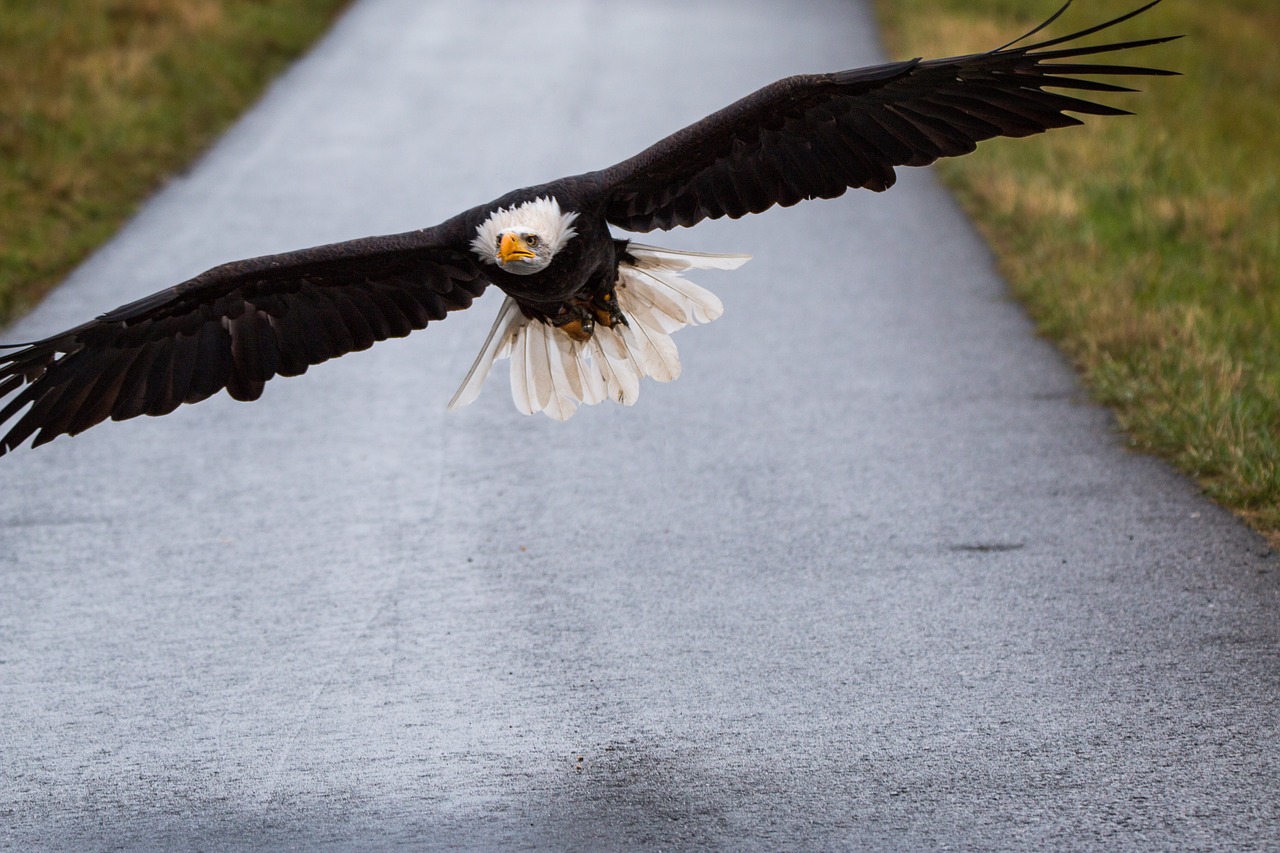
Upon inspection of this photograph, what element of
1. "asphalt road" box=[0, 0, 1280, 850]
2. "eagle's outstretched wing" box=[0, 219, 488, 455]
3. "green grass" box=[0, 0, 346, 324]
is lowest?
"asphalt road" box=[0, 0, 1280, 850]

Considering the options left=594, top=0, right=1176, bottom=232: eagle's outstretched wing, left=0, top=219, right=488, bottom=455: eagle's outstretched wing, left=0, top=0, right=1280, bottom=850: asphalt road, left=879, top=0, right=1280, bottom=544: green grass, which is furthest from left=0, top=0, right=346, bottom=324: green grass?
left=879, top=0, right=1280, bottom=544: green grass

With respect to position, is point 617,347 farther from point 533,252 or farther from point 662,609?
point 662,609

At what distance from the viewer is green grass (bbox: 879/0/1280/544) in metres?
5.41

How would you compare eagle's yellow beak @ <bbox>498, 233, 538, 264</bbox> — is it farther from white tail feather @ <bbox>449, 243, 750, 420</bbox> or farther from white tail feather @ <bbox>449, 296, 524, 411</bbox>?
white tail feather @ <bbox>449, 243, 750, 420</bbox>

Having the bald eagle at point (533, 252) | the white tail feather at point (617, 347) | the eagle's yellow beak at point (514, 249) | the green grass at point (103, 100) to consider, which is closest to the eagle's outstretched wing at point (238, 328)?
the bald eagle at point (533, 252)

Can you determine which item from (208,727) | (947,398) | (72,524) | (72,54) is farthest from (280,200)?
(208,727)

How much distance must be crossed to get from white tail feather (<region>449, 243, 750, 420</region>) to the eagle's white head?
0.72 m

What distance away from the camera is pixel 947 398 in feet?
20.5

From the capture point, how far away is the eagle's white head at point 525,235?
4609mm

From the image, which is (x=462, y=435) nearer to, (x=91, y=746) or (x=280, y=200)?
(x=91, y=746)

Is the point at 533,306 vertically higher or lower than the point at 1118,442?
higher

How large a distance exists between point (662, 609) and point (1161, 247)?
4.67 m

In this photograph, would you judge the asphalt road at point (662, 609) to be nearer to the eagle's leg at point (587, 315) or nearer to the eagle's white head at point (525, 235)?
the eagle's leg at point (587, 315)

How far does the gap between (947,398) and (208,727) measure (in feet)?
11.9
